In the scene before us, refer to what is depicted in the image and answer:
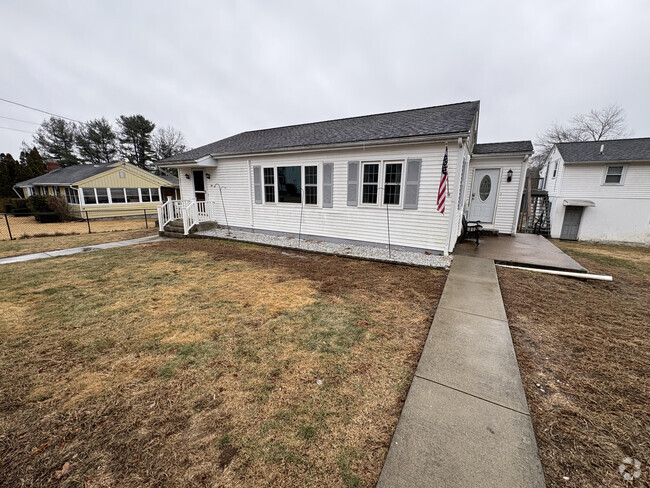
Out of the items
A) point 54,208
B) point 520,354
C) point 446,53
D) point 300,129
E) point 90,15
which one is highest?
point 90,15

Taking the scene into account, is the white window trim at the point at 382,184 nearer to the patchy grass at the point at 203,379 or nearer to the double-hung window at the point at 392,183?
the double-hung window at the point at 392,183

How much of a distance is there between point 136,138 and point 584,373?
140 ft

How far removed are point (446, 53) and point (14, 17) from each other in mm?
20631

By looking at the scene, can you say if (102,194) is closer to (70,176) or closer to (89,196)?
(89,196)

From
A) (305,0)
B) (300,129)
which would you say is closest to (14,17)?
(305,0)

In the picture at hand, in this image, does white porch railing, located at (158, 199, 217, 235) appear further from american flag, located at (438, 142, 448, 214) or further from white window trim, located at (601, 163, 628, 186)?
white window trim, located at (601, 163, 628, 186)

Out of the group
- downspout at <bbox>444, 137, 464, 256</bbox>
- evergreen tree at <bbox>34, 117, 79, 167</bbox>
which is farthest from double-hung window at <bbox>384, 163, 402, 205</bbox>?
evergreen tree at <bbox>34, 117, 79, 167</bbox>

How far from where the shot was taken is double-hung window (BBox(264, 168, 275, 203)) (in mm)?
9102

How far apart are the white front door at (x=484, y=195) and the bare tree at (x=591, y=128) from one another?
17.3 m

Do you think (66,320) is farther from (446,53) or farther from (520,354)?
(446,53)

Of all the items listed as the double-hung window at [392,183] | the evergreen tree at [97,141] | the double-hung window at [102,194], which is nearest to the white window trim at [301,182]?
the double-hung window at [392,183]

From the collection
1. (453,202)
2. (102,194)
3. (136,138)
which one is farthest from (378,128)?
(136,138)

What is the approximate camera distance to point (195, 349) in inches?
110

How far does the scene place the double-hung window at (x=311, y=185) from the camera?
823 centimetres
